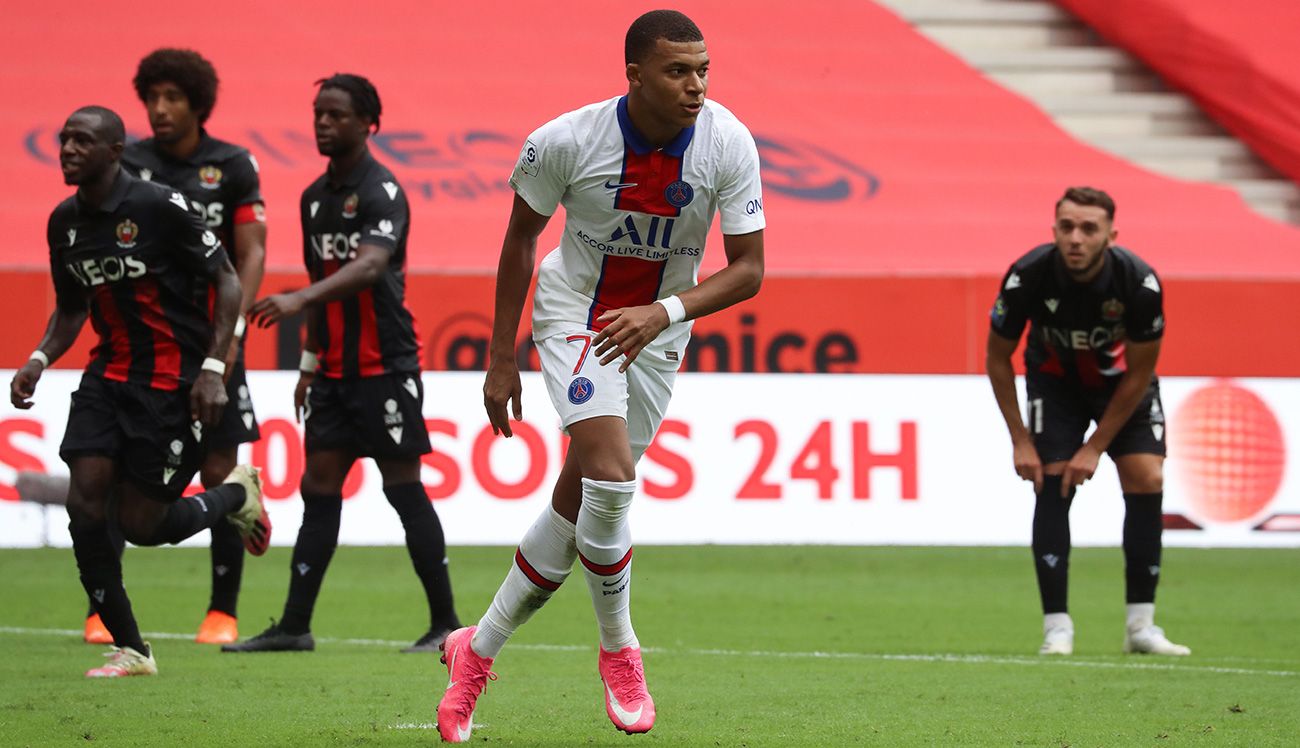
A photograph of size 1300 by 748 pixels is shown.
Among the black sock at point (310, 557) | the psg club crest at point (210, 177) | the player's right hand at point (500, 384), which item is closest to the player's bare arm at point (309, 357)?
the black sock at point (310, 557)

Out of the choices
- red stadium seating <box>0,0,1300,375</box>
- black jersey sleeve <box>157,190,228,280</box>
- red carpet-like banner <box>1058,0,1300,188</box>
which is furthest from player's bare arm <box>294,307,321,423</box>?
red carpet-like banner <box>1058,0,1300,188</box>

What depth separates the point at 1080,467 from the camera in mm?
7352

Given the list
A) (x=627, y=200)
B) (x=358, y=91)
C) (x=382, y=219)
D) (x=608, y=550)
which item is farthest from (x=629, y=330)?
(x=358, y=91)

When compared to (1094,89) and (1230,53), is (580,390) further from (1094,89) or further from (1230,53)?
(1230,53)

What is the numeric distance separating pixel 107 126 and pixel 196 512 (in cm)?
146

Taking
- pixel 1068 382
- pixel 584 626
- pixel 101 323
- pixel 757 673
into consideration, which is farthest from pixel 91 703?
pixel 1068 382

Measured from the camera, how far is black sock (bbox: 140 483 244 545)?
6348mm

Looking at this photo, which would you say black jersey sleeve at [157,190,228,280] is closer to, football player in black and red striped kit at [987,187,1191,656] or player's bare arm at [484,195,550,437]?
player's bare arm at [484,195,550,437]

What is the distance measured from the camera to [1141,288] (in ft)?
24.0

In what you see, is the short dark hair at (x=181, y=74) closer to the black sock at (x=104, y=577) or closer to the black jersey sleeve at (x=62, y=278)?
the black jersey sleeve at (x=62, y=278)

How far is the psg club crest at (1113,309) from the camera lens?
733 centimetres

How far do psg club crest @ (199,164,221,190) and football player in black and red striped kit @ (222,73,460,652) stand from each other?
0.44m

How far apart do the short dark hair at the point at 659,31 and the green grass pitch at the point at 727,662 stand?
70.0 inches

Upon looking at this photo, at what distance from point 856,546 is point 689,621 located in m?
3.97
